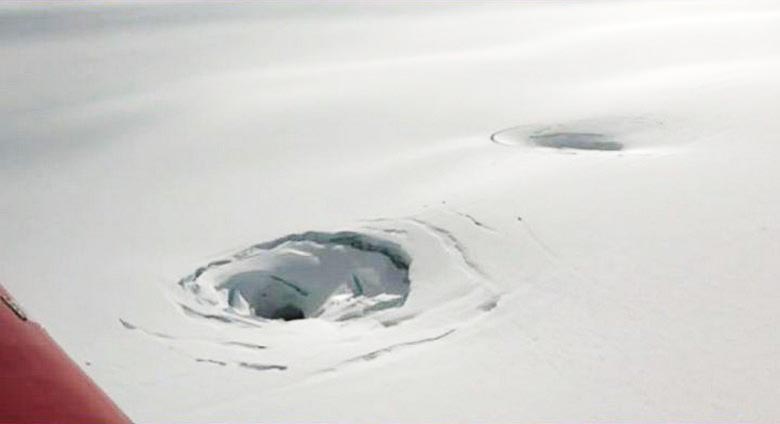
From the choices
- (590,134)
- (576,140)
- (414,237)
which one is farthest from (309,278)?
(590,134)

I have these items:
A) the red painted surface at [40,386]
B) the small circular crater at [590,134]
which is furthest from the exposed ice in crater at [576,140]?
the red painted surface at [40,386]

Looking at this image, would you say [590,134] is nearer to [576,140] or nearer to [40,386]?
[576,140]

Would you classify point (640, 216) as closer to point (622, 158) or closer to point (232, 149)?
point (622, 158)

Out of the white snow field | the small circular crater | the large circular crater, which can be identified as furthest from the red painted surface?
the small circular crater

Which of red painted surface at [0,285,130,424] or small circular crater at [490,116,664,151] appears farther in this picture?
small circular crater at [490,116,664,151]

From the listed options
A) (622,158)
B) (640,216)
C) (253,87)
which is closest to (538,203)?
(640,216)

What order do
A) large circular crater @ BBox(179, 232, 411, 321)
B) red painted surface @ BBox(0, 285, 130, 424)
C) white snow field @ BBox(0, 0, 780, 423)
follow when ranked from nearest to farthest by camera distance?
red painted surface @ BBox(0, 285, 130, 424) → white snow field @ BBox(0, 0, 780, 423) → large circular crater @ BBox(179, 232, 411, 321)

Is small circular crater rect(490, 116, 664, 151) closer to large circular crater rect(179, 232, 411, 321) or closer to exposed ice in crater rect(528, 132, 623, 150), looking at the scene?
exposed ice in crater rect(528, 132, 623, 150)
